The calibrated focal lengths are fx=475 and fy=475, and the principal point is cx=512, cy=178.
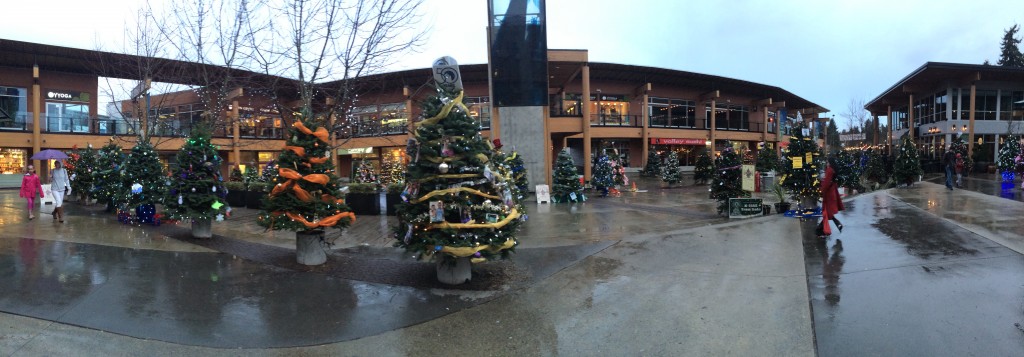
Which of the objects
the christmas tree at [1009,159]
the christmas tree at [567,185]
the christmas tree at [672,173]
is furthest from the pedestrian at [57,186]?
the christmas tree at [1009,159]

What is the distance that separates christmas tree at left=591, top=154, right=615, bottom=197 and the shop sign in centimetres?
3227

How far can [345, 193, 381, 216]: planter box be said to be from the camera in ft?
42.0

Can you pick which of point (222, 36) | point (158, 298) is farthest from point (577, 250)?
point (222, 36)

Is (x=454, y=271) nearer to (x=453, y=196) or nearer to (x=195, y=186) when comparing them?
(x=453, y=196)

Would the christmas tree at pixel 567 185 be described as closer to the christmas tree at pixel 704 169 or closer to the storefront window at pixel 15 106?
the christmas tree at pixel 704 169

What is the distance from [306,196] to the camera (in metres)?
7.00

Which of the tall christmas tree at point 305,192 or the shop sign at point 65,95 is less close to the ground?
the shop sign at point 65,95

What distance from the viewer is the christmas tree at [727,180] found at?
38.8 feet

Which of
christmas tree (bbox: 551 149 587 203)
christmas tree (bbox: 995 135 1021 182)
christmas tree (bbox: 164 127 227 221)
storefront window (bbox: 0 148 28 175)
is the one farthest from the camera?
storefront window (bbox: 0 148 28 175)

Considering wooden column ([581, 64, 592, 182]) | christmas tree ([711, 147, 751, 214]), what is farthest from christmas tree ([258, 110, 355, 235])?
wooden column ([581, 64, 592, 182])

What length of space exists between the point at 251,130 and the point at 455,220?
3524 centimetres

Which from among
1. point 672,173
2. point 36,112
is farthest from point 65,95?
point 672,173

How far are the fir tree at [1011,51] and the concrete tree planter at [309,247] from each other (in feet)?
283

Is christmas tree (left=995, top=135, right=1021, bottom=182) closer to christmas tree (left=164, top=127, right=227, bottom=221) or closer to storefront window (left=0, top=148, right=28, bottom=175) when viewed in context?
christmas tree (left=164, top=127, right=227, bottom=221)
